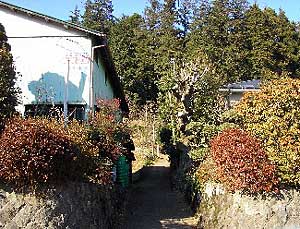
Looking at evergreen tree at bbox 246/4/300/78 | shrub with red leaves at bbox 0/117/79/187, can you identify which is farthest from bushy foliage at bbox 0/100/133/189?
evergreen tree at bbox 246/4/300/78

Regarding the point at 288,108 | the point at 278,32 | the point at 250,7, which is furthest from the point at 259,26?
the point at 288,108

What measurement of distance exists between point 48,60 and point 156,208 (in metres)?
7.14

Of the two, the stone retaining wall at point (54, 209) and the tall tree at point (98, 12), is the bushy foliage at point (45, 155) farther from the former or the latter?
the tall tree at point (98, 12)

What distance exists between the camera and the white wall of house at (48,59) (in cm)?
1680

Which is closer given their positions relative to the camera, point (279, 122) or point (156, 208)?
point (279, 122)

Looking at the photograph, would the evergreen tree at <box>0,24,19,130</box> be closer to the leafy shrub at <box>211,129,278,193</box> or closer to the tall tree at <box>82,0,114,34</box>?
the leafy shrub at <box>211,129,278,193</box>

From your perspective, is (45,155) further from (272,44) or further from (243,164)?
(272,44)

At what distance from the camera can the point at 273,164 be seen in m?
11.1

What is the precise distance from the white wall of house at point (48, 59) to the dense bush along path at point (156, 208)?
4.78 m

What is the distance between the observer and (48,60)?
1697 centimetres

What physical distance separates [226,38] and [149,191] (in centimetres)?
3182

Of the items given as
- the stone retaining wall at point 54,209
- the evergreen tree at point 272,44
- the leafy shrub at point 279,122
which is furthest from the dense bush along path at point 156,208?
the evergreen tree at point 272,44

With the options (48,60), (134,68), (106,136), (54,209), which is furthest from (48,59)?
(134,68)

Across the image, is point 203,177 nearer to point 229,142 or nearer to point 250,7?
point 229,142
